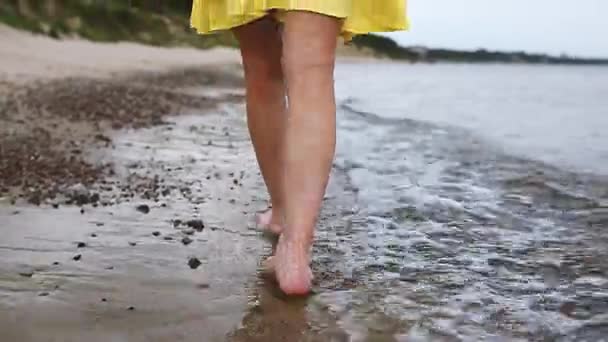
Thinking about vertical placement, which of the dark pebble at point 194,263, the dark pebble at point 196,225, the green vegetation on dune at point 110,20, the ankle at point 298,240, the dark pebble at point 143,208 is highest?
the ankle at point 298,240

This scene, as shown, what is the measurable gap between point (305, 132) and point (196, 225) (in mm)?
714

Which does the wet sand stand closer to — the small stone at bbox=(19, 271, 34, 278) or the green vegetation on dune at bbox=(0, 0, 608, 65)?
the small stone at bbox=(19, 271, 34, 278)

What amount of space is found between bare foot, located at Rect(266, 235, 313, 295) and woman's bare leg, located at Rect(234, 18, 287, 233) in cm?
39

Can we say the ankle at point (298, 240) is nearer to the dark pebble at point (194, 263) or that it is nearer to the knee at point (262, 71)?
the dark pebble at point (194, 263)

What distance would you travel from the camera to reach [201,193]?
10.8 ft

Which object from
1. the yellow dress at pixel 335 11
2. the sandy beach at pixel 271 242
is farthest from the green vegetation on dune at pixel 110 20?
the yellow dress at pixel 335 11

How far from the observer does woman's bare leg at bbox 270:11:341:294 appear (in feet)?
6.75

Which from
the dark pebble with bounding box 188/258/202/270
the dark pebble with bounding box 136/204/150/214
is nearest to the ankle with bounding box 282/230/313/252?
the dark pebble with bounding box 188/258/202/270

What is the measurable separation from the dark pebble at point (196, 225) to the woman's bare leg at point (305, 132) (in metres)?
0.57

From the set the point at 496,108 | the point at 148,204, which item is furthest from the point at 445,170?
the point at 496,108

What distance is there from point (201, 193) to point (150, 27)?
31.3 m

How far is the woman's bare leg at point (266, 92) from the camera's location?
238cm

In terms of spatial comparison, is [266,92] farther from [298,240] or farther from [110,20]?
[110,20]

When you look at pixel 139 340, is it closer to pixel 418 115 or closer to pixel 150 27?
pixel 418 115
